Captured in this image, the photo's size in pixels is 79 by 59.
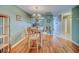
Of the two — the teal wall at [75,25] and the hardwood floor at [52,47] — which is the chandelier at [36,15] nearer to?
the hardwood floor at [52,47]

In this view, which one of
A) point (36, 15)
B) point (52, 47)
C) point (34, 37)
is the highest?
point (36, 15)

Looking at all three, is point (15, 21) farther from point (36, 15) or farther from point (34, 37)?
point (34, 37)

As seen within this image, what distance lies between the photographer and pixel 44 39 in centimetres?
348

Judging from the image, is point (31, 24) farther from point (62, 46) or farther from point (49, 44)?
point (62, 46)

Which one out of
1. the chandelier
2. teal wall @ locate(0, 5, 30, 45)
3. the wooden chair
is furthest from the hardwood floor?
the chandelier

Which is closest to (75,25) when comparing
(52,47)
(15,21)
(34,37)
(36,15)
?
(52,47)

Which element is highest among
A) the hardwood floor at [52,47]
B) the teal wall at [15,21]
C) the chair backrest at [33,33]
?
the teal wall at [15,21]

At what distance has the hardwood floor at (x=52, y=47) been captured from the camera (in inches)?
120

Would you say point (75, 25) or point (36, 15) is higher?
point (36, 15)

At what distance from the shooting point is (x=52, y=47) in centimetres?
323

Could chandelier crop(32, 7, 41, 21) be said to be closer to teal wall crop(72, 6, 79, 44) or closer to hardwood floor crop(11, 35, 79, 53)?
hardwood floor crop(11, 35, 79, 53)

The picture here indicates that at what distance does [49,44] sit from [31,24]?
80 centimetres

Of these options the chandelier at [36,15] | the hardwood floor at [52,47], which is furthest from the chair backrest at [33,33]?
the chandelier at [36,15]
